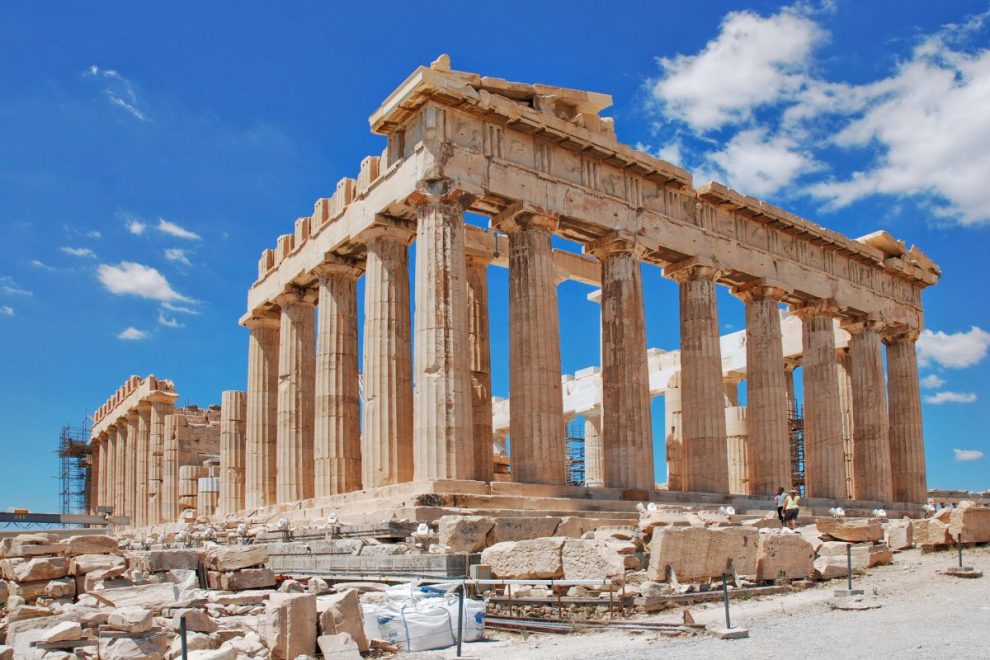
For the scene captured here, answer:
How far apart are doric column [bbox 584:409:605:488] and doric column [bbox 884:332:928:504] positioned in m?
10.0

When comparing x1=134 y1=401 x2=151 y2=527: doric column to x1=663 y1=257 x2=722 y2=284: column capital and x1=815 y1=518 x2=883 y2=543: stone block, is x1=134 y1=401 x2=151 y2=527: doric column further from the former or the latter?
x1=815 y1=518 x2=883 y2=543: stone block

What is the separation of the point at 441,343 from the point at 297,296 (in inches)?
371

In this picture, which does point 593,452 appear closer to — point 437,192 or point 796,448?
point 796,448

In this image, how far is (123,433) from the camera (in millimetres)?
48688

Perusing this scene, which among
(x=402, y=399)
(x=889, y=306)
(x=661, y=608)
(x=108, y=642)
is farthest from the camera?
(x=889, y=306)

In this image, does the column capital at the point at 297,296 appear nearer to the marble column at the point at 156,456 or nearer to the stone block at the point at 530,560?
the marble column at the point at 156,456

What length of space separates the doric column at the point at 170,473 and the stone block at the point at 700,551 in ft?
96.7

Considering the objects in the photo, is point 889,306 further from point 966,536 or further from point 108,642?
point 108,642

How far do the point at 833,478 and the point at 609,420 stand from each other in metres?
9.95

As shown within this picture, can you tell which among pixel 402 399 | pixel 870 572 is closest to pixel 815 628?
pixel 870 572

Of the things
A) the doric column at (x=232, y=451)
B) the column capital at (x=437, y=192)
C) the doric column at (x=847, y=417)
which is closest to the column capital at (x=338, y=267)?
the column capital at (x=437, y=192)

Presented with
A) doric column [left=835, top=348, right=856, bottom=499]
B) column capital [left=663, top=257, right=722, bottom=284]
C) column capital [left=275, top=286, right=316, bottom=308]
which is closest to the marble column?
column capital [left=275, top=286, right=316, bottom=308]

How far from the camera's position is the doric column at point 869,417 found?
34.0 meters

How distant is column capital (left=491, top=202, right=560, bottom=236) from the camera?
78.8 ft
